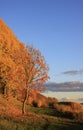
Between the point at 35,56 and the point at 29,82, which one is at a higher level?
the point at 35,56

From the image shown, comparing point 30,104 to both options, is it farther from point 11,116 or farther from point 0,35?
point 11,116

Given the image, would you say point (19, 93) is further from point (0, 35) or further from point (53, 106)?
point (0, 35)

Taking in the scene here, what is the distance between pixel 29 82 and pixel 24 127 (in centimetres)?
1643

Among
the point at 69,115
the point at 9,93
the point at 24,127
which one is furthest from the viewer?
the point at 9,93

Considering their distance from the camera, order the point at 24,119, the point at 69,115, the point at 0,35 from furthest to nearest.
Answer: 1. the point at 0,35
2. the point at 69,115
3. the point at 24,119

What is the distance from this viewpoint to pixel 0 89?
87.0m

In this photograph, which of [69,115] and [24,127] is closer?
[24,127]

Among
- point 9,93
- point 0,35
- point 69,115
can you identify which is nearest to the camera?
point 69,115

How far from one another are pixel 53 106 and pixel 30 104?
5.18m

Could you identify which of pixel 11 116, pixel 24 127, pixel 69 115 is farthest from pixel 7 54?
pixel 24 127

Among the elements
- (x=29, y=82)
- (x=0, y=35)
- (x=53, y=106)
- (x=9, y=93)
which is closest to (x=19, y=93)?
(x=9, y=93)

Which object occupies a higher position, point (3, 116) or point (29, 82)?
point (29, 82)

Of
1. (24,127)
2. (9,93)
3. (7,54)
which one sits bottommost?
(24,127)

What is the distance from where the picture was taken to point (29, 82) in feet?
209
